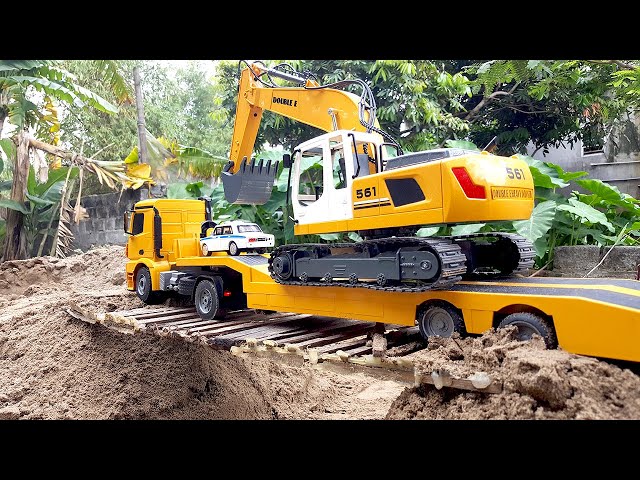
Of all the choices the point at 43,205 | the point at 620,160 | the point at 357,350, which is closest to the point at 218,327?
the point at 357,350

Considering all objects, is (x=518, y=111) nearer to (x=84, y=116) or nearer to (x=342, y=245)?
(x=342, y=245)

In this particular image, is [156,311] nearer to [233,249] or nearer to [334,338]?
[233,249]

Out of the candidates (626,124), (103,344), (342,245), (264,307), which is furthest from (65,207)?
(626,124)

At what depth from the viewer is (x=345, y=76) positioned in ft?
28.5

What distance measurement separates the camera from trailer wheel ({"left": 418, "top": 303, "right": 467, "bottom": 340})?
145 inches

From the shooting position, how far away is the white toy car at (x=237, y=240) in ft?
18.9

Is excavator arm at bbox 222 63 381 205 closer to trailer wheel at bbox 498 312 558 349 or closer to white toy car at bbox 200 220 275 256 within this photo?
white toy car at bbox 200 220 275 256

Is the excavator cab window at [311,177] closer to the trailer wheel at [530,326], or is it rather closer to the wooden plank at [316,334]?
the wooden plank at [316,334]

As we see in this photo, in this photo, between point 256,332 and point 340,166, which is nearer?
point 340,166

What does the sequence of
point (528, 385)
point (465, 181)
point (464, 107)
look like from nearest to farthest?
point (528, 385)
point (465, 181)
point (464, 107)

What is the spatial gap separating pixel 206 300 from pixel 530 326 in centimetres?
359

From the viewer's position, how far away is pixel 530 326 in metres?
3.29

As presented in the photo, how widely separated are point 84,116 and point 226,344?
35.7ft

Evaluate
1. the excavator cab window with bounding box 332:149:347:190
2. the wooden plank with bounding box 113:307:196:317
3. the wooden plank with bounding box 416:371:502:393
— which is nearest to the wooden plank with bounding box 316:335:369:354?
the wooden plank with bounding box 416:371:502:393
